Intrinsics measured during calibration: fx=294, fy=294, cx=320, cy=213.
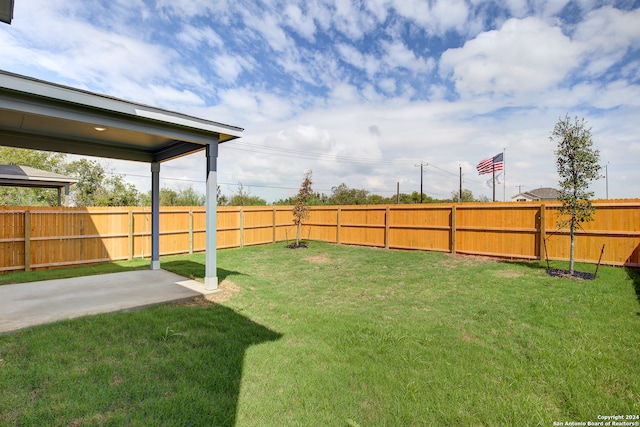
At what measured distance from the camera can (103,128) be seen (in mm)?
4648

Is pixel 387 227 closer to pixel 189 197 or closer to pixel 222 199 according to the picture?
pixel 222 199

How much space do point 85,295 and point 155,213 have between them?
8.53ft

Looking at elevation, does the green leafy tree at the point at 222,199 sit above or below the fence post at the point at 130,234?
above

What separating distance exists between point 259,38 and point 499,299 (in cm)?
1042

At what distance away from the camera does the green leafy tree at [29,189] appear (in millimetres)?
18625

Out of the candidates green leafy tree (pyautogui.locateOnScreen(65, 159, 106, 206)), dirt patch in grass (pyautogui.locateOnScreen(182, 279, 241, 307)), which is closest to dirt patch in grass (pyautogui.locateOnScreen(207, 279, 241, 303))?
dirt patch in grass (pyautogui.locateOnScreen(182, 279, 241, 307))

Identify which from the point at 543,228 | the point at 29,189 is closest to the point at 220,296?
the point at 543,228

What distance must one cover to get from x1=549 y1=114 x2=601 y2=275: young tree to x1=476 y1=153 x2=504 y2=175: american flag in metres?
13.0

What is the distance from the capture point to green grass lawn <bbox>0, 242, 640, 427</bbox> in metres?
2.29

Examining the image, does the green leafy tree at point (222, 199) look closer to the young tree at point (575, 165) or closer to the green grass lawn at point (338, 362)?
the green grass lawn at point (338, 362)

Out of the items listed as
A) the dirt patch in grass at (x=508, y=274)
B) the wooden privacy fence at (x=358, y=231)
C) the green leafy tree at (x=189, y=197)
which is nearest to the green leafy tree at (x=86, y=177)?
the green leafy tree at (x=189, y=197)

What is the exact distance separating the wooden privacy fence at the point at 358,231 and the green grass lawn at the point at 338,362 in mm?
2582

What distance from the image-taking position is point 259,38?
10.1 m

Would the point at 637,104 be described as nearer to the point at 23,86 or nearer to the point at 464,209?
the point at 464,209
